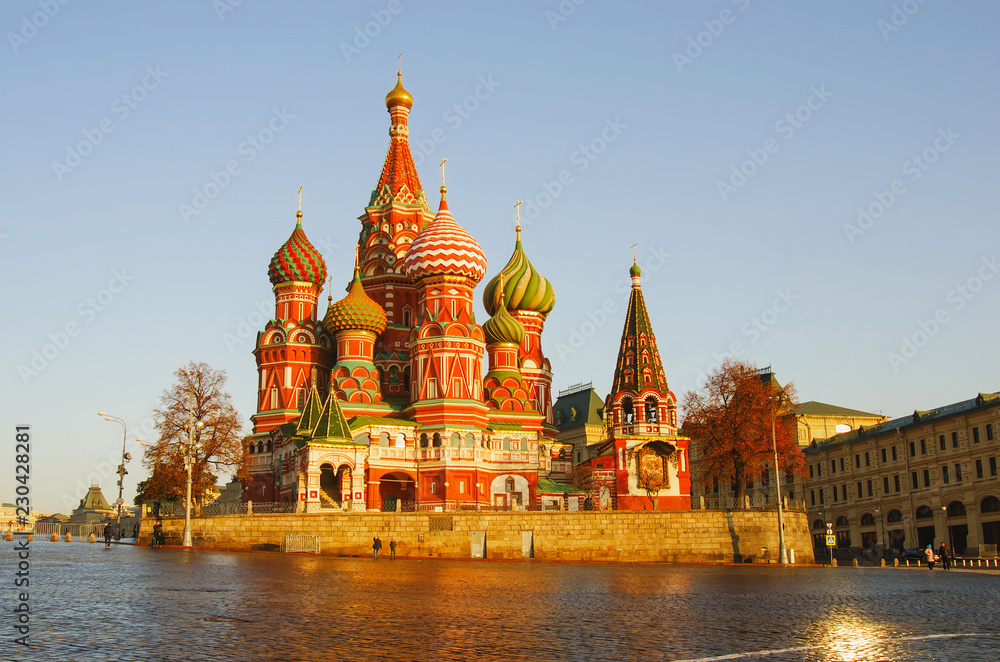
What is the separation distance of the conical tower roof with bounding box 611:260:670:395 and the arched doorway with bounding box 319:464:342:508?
18.4 meters

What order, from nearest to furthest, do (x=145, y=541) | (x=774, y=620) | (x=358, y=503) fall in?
1. (x=774, y=620)
2. (x=145, y=541)
3. (x=358, y=503)

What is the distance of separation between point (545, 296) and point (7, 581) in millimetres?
53662

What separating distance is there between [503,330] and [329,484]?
700 inches

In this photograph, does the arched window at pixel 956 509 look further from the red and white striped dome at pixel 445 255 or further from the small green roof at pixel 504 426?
the red and white striped dome at pixel 445 255

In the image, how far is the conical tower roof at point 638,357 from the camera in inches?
2343

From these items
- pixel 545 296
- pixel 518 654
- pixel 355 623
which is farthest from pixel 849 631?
pixel 545 296

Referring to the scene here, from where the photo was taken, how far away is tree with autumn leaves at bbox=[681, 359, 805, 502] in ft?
178

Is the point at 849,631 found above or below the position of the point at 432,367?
below

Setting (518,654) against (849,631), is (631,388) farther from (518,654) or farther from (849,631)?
(518,654)

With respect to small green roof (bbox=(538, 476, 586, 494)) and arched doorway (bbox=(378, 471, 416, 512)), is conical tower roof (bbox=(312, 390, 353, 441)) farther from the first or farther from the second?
small green roof (bbox=(538, 476, 586, 494))

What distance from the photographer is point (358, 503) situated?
51250 mm

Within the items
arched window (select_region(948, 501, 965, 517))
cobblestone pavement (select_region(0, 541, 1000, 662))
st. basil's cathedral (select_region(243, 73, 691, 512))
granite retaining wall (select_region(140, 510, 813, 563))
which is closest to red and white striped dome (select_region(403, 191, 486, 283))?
st. basil's cathedral (select_region(243, 73, 691, 512))

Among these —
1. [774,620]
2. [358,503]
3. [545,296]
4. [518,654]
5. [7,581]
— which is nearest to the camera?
[518,654]

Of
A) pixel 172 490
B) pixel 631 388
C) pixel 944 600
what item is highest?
pixel 631 388
